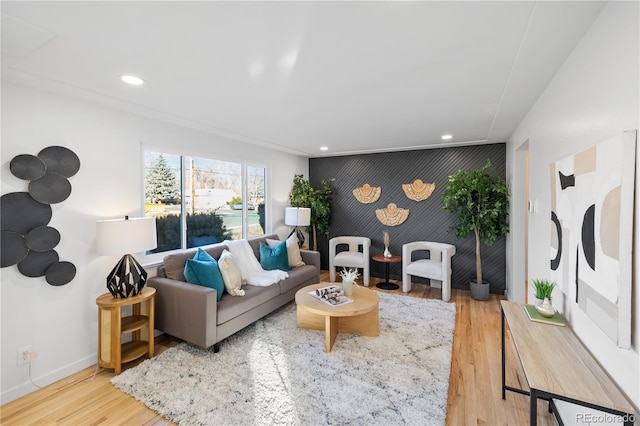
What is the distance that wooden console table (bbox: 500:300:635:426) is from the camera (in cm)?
112

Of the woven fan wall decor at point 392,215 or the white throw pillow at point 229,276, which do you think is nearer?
the white throw pillow at point 229,276

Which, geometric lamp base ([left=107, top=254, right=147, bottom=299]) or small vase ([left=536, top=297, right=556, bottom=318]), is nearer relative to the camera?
small vase ([left=536, top=297, right=556, bottom=318])

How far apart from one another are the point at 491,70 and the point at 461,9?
82 centimetres

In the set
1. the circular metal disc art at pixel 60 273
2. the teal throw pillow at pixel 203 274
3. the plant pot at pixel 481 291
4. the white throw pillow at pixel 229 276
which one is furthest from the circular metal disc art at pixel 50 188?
the plant pot at pixel 481 291

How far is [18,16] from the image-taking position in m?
1.41

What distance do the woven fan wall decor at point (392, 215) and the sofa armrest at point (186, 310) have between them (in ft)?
11.3

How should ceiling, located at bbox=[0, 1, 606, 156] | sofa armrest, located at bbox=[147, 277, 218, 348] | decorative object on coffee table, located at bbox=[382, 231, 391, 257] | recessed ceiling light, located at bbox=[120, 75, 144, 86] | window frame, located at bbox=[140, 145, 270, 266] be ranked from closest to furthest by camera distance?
ceiling, located at bbox=[0, 1, 606, 156]
recessed ceiling light, located at bbox=[120, 75, 144, 86]
sofa armrest, located at bbox=[147, 277, 218, 348]
window frame, located at bbox=[140, 145, 270, 266]
decorative object on coffee table, located at bbox=[382, 231, 391, 257]

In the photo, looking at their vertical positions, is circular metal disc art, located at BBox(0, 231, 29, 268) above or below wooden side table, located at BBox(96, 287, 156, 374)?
above

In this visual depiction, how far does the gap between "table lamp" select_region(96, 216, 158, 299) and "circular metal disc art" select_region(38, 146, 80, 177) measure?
49cm

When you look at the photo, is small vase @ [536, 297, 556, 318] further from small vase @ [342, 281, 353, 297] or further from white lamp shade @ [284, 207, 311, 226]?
white lamp shade @ [284, 207, 311, 226]

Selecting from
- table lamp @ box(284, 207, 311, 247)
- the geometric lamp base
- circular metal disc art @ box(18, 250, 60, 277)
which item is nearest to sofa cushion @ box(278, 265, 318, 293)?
table lamp @ box(284, 207, 311, 247)

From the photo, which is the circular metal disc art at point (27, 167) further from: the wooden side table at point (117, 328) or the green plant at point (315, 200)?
the green plant at point (315, 200)

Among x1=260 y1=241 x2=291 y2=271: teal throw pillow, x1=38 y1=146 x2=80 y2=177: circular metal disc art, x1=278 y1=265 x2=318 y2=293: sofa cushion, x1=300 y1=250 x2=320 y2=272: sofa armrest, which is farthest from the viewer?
x1=300 y1=250 x2=320 y2=272: sofa armrest

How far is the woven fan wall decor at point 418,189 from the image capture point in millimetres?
4922
